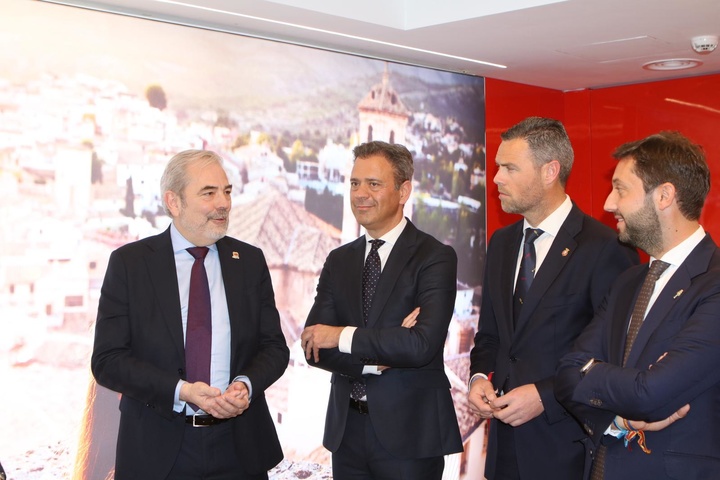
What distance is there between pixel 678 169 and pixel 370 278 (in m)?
1.42

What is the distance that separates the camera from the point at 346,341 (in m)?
3.44

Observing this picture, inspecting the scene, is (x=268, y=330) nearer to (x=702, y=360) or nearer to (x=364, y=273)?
(x=364, y=273)

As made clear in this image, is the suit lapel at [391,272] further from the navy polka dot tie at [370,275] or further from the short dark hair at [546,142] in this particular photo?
the short dark hair at [546,142]

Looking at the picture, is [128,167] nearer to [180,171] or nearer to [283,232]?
[283,232]

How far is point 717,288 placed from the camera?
2656 mm

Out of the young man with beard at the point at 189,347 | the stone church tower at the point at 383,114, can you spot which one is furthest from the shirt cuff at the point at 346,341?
the stone church tower at the point at 383,114

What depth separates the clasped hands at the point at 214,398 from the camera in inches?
121

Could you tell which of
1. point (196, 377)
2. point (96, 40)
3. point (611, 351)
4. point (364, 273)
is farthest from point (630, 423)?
point (96, 40)

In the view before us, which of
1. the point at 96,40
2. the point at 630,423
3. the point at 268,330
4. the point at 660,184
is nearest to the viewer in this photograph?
the point at 630,423

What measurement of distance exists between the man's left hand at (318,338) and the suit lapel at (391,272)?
6.9 inches

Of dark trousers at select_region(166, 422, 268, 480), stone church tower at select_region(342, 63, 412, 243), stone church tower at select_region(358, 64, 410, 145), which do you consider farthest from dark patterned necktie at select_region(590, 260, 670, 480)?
stone church tower at select_region(358, 64, 410, 145)

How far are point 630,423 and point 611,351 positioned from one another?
0.95 ft

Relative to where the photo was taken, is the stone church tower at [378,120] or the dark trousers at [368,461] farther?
the stone church tower at [378,120]

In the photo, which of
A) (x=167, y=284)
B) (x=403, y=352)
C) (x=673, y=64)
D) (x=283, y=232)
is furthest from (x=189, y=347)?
(x=673, y=64)
